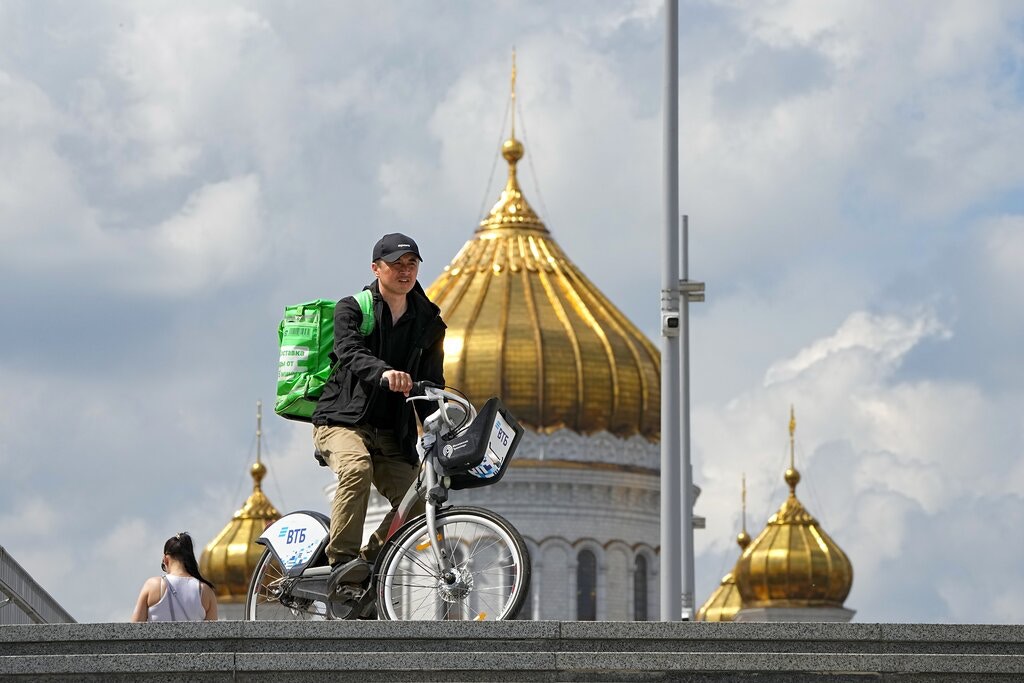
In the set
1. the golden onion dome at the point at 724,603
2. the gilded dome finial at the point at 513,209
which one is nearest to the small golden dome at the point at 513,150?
the gilded dome finial at the point at 513,209

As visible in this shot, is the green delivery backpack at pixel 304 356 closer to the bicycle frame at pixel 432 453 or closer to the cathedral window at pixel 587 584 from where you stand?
the bicycle frame at pixel 432 453

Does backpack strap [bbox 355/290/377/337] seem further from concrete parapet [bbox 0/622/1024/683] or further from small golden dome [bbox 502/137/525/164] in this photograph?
small golden dome [bbox 502/137/525/164]

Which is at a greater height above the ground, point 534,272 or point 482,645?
point 534,272

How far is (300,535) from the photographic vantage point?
13672mm

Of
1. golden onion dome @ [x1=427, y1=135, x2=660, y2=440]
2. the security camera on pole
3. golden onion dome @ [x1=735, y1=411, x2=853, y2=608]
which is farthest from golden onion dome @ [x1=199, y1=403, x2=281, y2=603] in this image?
the security camera on pole

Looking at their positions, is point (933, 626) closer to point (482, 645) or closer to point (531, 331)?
point (482, 645)

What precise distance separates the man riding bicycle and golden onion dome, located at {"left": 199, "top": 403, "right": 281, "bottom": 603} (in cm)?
5936

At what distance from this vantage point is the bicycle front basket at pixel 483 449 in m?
12.9

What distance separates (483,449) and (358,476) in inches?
23.6

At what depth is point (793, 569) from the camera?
2943 inches

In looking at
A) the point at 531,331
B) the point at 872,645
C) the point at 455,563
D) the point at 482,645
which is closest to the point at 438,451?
the point at 455,563

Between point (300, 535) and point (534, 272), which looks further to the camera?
point (534, 272)

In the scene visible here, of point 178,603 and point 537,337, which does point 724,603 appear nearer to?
point 537,337

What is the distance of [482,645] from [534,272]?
59652mm
